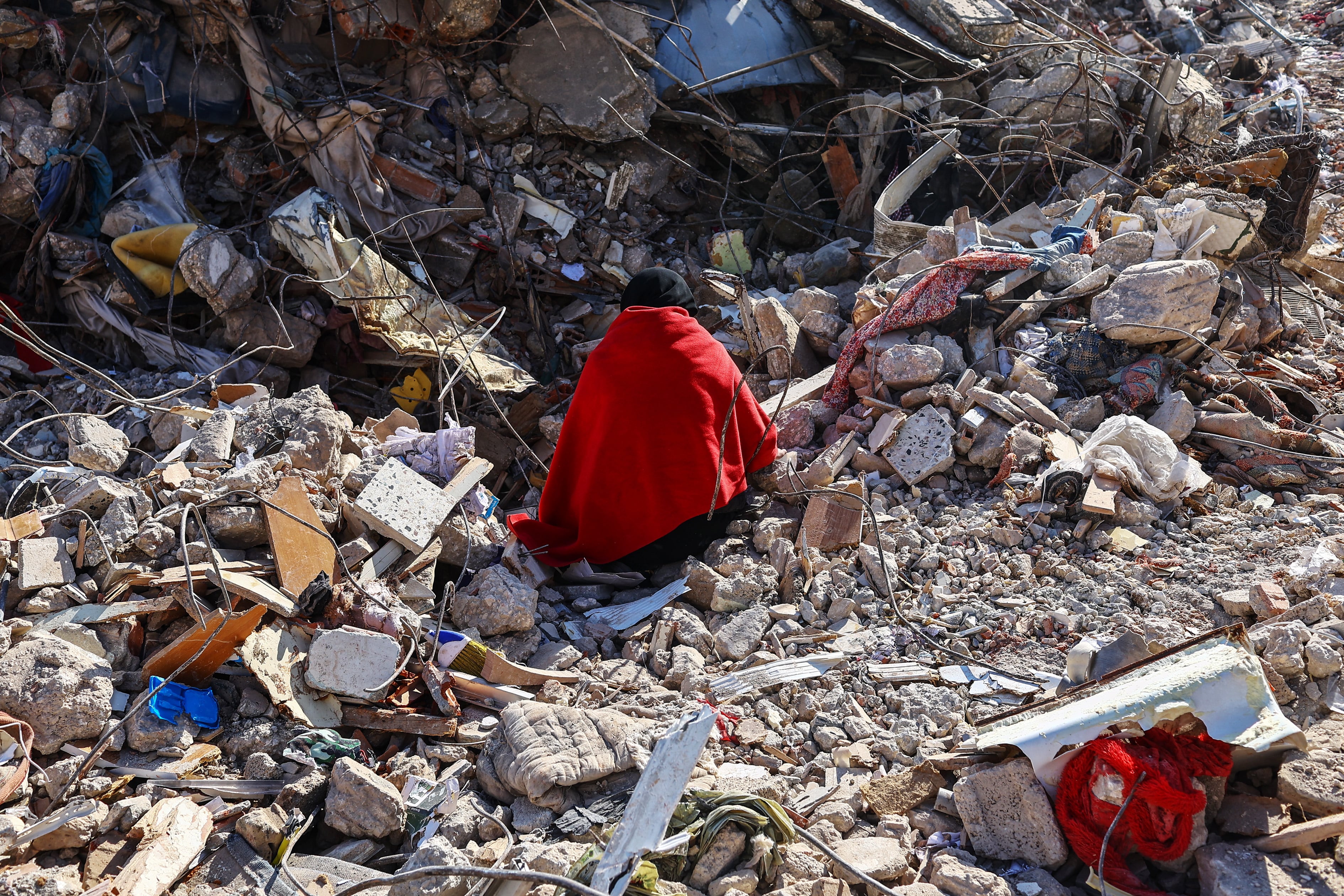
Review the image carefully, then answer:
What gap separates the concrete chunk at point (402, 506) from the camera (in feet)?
12.1

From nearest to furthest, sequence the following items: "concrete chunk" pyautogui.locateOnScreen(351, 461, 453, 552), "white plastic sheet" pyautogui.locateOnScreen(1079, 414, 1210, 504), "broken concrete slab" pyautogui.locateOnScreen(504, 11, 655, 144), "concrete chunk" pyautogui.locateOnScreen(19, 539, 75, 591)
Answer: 1. "concrete chunk" pyautogui.locateOnScreen(19, 539, 75, 591)
2. "concrete chunk" pyautogui.locateOnScreen(351, 461, 453, 552)
3. "white plastic sheet" pyautogui.locateOnScreen(1079, 414, 1210, 504)
4. "broken concrete slab" pyautogui.locateOnScreen(504, 11, 655, 144)

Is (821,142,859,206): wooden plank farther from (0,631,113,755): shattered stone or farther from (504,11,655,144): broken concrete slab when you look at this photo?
(0,631,113,755): shattered stone

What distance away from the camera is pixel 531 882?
7.38 ft

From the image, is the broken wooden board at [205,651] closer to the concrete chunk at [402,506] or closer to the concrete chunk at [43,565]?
the concrete chunk at [43,565]

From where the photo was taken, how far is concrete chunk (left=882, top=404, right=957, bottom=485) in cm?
423

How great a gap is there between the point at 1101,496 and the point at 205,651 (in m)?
3.66

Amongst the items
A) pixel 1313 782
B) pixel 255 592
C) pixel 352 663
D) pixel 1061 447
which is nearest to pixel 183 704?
pixel 255 592

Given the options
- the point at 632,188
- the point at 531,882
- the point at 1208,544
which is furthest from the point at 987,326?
the point at 531,882

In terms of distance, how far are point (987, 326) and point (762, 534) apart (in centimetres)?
195

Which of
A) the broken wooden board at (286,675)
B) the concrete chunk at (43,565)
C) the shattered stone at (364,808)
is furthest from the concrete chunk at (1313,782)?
the concrete chunk at (43,565)

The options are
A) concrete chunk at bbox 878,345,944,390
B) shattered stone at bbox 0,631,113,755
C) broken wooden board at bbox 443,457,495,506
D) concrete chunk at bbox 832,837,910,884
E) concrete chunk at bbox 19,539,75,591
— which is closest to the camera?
concrete chunk at bbox 832,837,910,884

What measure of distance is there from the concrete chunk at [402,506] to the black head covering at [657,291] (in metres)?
1.28

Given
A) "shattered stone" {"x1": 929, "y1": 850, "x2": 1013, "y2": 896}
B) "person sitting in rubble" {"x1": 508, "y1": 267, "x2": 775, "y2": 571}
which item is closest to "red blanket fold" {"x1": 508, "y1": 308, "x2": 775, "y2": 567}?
"person sitting in rubble" {"x1": 508, "y1": 267, "x2": 775, "y2": 571}

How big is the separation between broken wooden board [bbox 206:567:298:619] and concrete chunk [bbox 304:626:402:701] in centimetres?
18
